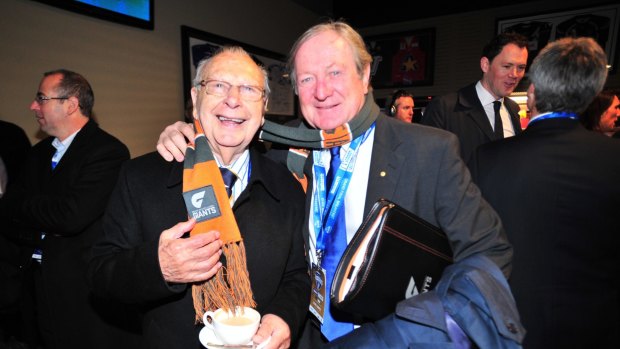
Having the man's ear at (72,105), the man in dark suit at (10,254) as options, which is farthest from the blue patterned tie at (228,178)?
the man in dark suit at (10,254)

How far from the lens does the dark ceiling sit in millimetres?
6148

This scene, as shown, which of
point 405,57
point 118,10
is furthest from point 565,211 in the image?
point 405,57

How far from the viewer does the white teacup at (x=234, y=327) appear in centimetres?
96

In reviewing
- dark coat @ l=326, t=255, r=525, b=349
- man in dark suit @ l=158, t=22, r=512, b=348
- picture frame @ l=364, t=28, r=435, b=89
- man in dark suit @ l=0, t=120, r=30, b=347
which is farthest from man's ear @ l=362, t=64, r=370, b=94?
picture frame @ l=364, t=28, r=435, b=89

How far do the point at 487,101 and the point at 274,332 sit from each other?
2612 millimetres

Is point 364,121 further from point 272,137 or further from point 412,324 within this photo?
point 412,324

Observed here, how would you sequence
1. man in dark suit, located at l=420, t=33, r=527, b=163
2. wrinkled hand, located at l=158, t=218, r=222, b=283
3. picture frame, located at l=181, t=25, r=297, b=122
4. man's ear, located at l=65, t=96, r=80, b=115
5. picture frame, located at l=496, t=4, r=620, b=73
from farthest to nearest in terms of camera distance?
1. picture frame, located at l=496, t=4, r=620, b=73
2. picture frame, located at l=181, t=25, r=297, b=122
3. man in dark suit, located at l=420, t=33, r=527, b=163
4. man's ear, located at l=65, t=96, r=80, b=115
5. wrinkled hand, located at l=158, t=218, r=222, b=283

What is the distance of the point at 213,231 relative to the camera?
1.09 m

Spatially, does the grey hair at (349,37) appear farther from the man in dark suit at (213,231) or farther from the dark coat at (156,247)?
the dark coat at (156,247)

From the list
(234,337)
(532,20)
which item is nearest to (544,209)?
(234,337)

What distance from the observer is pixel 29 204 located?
2090 mm

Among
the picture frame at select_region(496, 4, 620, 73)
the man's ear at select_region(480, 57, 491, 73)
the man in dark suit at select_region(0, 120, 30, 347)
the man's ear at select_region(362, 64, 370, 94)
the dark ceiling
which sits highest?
the dark ceiling

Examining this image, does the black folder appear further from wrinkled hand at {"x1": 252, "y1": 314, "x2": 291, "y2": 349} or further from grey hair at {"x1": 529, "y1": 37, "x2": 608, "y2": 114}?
grey hair at {"x1": 529, "y1": 37, "x2": 608, "y2": 114}

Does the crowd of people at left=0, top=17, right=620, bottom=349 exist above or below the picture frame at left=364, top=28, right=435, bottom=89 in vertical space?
below
